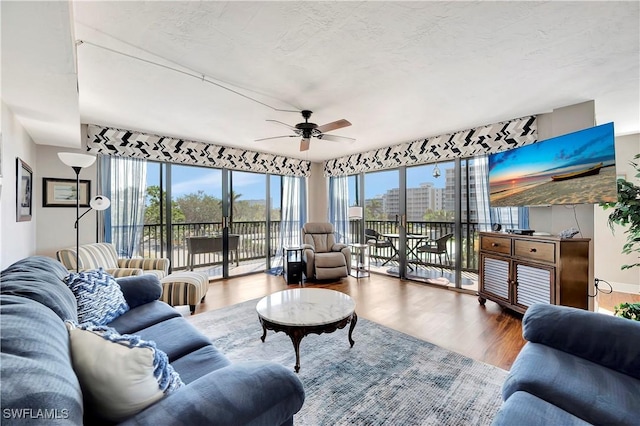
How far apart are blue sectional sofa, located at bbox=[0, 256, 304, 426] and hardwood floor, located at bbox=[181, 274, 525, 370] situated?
1.85 m

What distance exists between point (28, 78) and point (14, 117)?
103 cm

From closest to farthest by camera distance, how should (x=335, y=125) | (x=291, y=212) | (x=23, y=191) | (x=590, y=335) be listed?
(x=590, y=335) → (x=23, y=191) → (x=335, y=125) → (x=291, y=212)

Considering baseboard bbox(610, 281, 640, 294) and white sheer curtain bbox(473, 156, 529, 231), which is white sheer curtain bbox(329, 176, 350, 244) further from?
baseboard bbox(610, 281, 640, 294)

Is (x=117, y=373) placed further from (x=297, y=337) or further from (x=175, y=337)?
(x=297, y=337)

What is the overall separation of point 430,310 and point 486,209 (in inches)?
69.7

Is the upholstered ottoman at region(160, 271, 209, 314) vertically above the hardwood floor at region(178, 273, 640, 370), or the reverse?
the upholstered ottoman at region(160, 271, 209, 314)

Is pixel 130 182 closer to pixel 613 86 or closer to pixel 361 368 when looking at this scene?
pixel 361 368

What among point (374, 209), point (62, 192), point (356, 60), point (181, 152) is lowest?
point (374, 209)

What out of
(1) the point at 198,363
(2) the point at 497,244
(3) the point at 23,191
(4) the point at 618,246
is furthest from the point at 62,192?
(4) the point at 618,246

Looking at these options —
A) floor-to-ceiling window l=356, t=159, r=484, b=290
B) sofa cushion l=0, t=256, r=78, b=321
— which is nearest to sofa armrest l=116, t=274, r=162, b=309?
sofa cushion l=0, t=256, r=78, b=321

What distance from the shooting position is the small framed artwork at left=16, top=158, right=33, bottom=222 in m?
2.43

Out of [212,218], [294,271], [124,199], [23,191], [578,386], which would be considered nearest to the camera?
[578,386]

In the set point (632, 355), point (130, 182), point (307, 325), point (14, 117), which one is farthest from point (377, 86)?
point (130, 182)

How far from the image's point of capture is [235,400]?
0.89m
